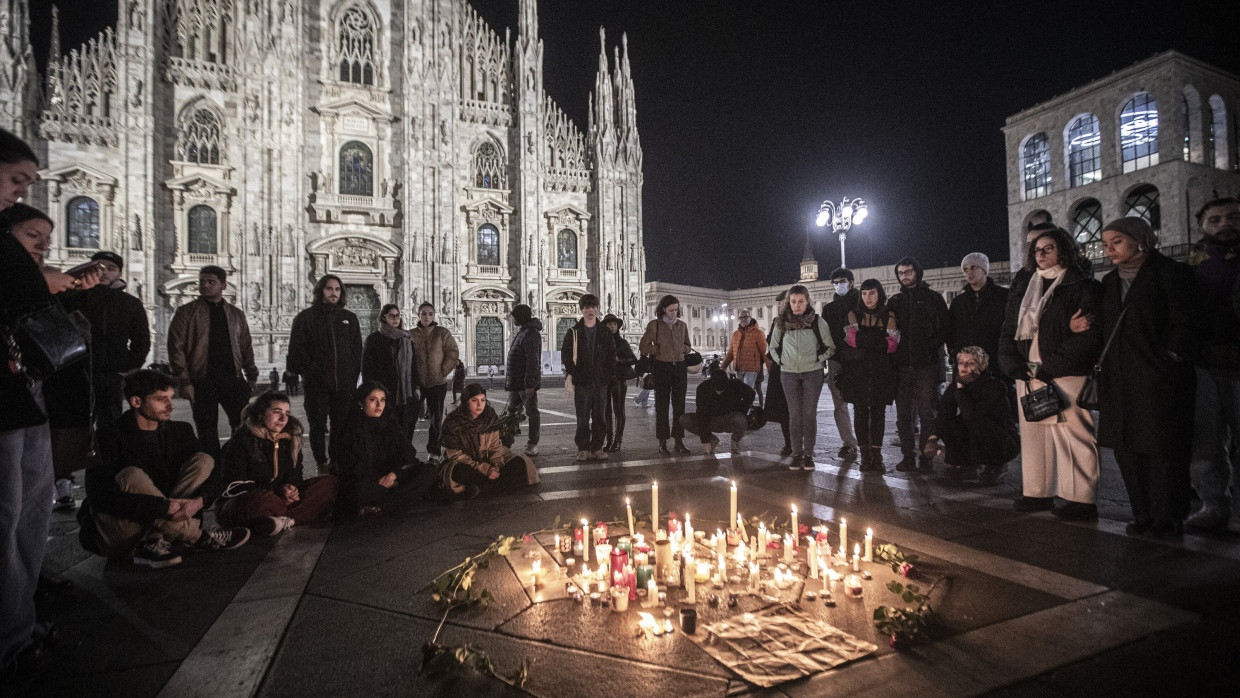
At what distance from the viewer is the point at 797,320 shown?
6.36 metres

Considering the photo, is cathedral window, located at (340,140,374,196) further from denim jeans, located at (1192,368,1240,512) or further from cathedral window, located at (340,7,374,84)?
denim jeans, located at (1192,368,1240,512)

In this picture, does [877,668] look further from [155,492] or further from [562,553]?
[155,492]

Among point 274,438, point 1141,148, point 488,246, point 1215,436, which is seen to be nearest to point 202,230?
point 488,246

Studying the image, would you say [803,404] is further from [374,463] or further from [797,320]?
[374,463]

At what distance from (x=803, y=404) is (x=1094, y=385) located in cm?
267

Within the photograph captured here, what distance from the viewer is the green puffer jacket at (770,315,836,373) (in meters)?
6.24

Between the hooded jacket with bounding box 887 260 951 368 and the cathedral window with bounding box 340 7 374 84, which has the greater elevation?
the cathedral window with bounding box 340 7 374 84

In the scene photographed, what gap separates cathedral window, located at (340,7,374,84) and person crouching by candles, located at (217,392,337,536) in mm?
29297

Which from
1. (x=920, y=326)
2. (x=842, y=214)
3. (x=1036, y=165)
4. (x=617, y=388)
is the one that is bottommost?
(x=617, y=388)

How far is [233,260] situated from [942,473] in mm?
Answer: 29195

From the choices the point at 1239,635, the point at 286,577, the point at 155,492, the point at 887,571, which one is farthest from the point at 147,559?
the point at 1239,635

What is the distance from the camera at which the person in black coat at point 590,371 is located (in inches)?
283

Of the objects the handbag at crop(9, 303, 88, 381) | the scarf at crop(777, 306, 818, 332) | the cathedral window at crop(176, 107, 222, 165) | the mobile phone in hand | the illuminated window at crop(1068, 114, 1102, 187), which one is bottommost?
the handbag at crop(9, 303, 88, 381)

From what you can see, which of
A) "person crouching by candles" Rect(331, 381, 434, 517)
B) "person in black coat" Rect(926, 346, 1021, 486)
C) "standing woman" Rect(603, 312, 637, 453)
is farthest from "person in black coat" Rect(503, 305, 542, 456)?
"person in black coat" Rect(926, 346, 1021, 486)
